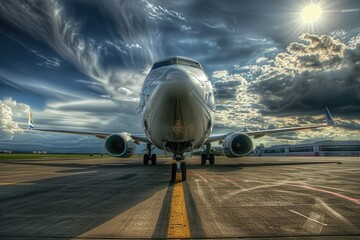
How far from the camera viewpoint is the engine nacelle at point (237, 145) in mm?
14469

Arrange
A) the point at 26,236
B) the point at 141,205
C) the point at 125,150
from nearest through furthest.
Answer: the point at 26,236
the point at 141,205
the point at 125,150

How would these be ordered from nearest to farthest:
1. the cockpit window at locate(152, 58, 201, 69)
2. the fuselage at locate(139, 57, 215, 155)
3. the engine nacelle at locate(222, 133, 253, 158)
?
the fuselage at locate(139, 57, 215, 155) → the cockpit window at locate(152, 58, 201, 69) → the engine nacelle at locate(222, 133, 253, 158)

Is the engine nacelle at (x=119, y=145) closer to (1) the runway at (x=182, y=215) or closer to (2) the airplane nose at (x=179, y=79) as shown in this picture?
(2) the airplane nose at (x=179, y=79)

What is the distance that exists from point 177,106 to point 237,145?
8.56 metres

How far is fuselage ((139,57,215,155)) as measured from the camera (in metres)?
6.88

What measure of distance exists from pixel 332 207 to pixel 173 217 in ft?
8.23

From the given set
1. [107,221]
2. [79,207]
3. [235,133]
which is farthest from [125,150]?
[107,221]

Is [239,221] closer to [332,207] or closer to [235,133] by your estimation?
[332,207]

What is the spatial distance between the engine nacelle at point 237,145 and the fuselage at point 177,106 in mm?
5648

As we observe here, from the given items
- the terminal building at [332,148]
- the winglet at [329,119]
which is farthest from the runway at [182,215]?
the terminal building at [332,148]

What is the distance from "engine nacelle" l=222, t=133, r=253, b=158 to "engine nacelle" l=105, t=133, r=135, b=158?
524 cm

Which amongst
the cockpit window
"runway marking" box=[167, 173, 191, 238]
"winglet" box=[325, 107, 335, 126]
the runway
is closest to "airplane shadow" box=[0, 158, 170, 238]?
the runway

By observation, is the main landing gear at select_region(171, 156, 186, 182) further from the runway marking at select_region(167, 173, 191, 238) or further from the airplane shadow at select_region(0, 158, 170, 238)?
the runway marking at select_region(167, 173, 191, 238)

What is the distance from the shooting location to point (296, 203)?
457cm
